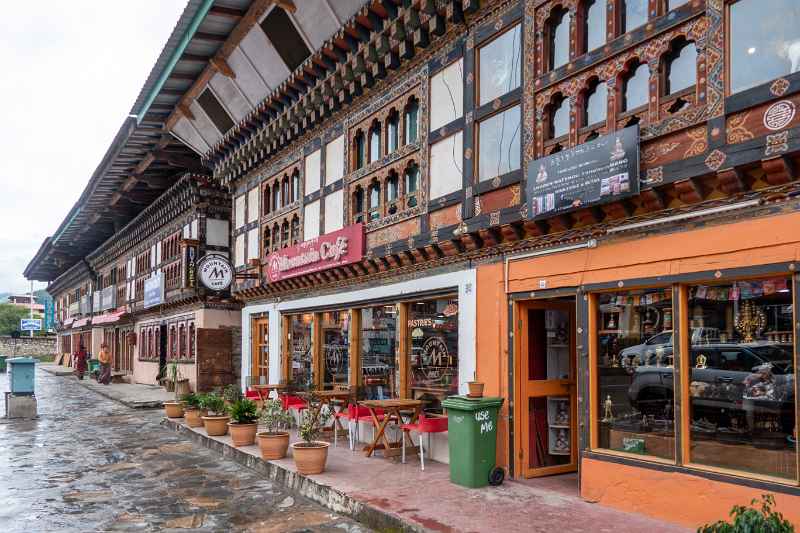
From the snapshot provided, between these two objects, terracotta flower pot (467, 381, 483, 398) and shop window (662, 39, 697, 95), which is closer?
shop window (662, 39, 697, 95)

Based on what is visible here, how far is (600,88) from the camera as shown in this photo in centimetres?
830

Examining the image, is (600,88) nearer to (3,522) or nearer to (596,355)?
(596,355)

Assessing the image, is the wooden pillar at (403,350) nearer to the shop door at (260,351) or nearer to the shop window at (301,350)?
the shop window at (301,350)

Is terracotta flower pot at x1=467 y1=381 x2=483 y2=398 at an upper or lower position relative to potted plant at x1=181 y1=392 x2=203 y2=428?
upper

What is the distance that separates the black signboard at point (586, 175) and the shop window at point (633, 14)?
4.05 feet

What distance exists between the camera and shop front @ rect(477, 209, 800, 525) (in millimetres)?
6402

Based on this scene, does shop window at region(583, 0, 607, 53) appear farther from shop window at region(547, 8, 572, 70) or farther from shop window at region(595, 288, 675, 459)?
shop window at region(595, 288, 675, 459)

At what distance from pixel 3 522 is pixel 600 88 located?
8758 millimetres

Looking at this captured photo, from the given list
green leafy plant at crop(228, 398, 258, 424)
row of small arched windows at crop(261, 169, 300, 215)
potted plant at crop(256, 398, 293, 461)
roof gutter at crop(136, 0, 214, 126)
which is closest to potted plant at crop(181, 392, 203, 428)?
green leafy plant at crop(228, 398, 258, 424)

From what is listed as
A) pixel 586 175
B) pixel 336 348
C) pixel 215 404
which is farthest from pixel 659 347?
pixel 215 404

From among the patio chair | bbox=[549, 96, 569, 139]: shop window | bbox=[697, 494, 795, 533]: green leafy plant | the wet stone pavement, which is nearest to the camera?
bbox=[697, 494, 795, 533]: green leafy plant

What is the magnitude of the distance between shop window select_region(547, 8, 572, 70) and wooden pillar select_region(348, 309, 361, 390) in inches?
262

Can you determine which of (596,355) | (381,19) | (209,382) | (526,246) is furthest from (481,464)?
(209,382)

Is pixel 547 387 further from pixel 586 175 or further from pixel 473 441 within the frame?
pixel 586 175
